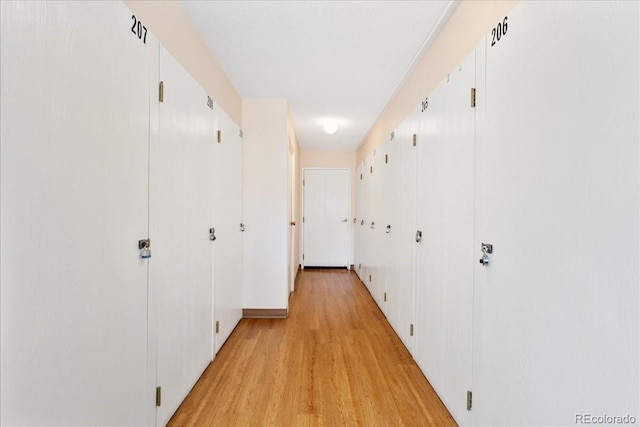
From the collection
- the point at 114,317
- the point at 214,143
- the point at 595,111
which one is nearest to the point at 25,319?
the point at 114,317

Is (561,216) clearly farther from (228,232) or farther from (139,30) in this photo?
(228,232)

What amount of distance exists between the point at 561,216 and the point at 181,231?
1780mm

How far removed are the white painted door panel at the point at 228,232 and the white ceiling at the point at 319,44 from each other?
19.8 inches

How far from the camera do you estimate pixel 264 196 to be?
349 cm

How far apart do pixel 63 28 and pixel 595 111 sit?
1.57 m

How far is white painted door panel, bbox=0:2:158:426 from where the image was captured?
2.67ft

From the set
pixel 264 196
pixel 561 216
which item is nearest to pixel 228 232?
pixel 264 196

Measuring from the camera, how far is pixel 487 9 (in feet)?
4.92

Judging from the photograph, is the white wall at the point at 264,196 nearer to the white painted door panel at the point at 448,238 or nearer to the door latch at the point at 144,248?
the white painted door panel at the point at 448,238

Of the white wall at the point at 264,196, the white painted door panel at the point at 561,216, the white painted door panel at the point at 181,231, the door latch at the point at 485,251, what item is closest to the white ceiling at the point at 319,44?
the white wall at the point at 264,196

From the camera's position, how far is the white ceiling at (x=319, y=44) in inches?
75.2

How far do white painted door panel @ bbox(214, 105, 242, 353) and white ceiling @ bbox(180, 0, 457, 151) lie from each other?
50 cm

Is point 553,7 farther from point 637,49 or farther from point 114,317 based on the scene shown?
point 114,317

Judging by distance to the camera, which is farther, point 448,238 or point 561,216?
point 448,238
